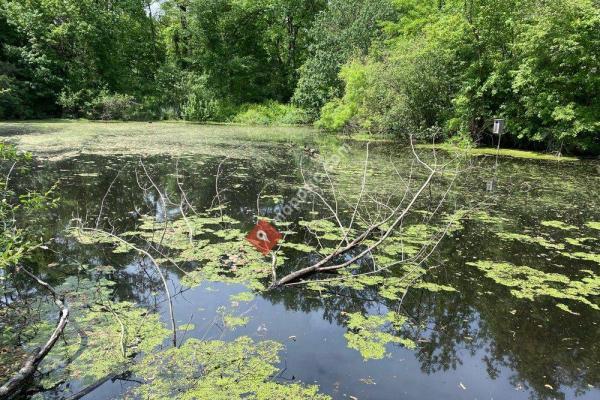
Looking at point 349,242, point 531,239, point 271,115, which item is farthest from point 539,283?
point 271,115

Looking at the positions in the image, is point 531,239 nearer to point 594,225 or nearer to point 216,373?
point 594,225

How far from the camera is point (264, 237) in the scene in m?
5.68

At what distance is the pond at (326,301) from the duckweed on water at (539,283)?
0.02 metres

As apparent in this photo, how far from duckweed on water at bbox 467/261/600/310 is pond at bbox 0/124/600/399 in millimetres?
21

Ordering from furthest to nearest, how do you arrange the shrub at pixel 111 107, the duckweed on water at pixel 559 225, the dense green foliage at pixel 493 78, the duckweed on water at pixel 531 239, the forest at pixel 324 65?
the shrub at pixel 111 107
the forest at pixel 324 65
the dense green foliage at pixel 493 78
the duckweed on water at pixel 559 225
the duckweed on water at pixel 531 239

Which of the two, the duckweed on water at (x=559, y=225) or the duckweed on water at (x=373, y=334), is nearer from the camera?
the duckweed on water at (x=373, y=334)

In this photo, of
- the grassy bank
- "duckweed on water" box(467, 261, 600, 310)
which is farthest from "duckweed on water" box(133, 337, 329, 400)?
the grassy bank

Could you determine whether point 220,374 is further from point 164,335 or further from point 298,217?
point 298,217

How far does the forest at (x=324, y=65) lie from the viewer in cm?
1353

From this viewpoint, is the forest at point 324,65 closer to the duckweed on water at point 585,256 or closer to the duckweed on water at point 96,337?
the duckweed on water at point 96,337

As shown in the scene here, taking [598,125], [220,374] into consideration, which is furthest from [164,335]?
[598,125]

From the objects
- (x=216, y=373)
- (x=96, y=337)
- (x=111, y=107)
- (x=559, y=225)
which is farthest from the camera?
(x=111, y=107)

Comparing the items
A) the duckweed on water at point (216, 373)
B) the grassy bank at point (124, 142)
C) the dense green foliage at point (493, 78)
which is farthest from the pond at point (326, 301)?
the dense green foliage at point (493, 78)

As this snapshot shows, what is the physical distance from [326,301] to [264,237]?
75.9 inches
